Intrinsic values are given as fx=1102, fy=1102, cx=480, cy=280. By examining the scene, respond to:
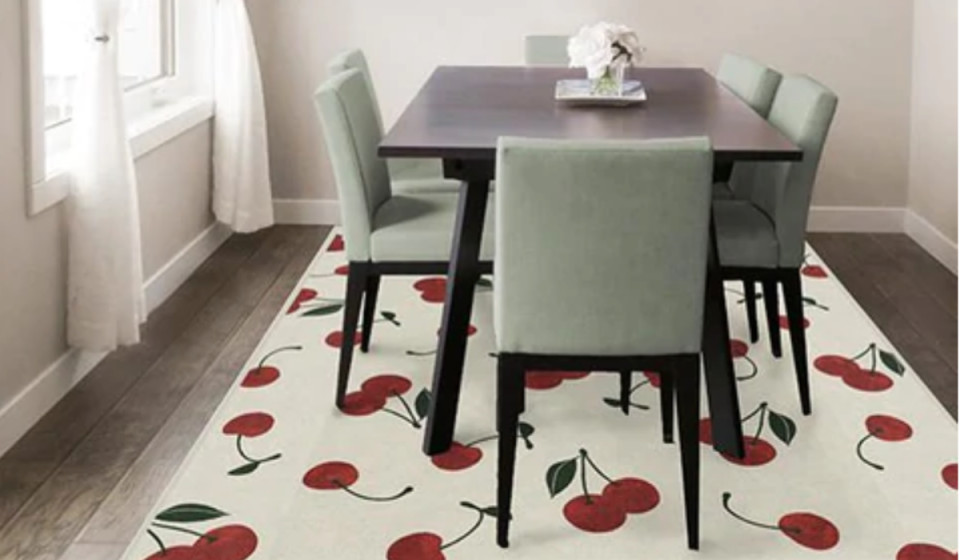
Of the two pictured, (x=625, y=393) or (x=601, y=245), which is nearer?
(x=601, y=245)

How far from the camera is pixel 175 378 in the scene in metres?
3.15

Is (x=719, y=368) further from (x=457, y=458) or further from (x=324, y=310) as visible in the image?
(x=324, y=310)

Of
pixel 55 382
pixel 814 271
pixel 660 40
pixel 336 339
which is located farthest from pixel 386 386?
pixel 660 40

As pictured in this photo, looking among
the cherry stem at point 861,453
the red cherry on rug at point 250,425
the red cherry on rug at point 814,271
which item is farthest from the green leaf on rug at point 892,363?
the red cherry on rug at point 250,425

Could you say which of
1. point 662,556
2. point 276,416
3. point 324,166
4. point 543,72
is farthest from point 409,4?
point 662,556

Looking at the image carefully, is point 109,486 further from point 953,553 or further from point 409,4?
point 409,4

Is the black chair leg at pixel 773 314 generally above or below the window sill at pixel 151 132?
below

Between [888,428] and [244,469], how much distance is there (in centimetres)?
162

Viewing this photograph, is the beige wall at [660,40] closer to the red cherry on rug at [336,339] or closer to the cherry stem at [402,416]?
the red cherry on rug at [336,339]

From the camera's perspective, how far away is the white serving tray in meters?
3.09

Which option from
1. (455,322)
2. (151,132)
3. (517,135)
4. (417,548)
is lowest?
(417,548)

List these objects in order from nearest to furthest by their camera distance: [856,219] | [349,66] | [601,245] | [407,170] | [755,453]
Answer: [601,245], [755,453], [349,66], [407,170], [856,219]

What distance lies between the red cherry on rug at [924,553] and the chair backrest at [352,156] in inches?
57.2

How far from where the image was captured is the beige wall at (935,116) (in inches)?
170
